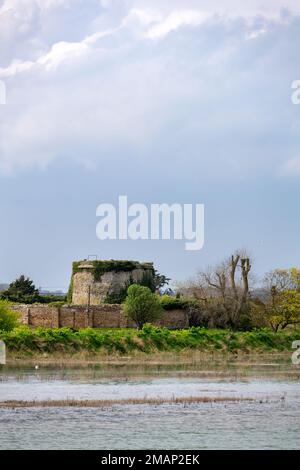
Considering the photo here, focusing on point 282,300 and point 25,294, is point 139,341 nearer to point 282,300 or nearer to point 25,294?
point 282,300

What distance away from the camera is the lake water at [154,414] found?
2350 cm

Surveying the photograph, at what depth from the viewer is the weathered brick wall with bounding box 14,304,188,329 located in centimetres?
7131

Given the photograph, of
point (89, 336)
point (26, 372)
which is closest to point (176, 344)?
point (89, 336)

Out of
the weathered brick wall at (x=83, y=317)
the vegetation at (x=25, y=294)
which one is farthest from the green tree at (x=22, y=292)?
the weathered brick wall at (x=83, y=317)

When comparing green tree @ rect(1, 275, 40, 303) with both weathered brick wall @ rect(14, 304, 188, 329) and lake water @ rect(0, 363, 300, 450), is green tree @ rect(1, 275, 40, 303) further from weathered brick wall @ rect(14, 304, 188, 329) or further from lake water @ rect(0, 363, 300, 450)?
lake water @ rect(0, 363, 300, 450)

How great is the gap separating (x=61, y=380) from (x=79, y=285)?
147ft

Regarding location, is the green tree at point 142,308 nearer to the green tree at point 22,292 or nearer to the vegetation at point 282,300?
the vegetation at point 282,300

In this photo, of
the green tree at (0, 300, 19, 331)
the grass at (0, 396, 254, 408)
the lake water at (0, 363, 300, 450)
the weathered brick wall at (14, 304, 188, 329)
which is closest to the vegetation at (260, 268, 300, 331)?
the weathered brick wall at (14, 304, 188, 329)

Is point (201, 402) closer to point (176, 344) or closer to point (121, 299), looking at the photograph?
point (176, 344)

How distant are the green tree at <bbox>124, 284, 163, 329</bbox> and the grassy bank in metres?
15.0

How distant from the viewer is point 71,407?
28.8 meters

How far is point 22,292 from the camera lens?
315 ft

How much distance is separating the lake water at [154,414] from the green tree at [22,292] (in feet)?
173

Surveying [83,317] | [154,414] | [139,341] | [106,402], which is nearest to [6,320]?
[139,341]
